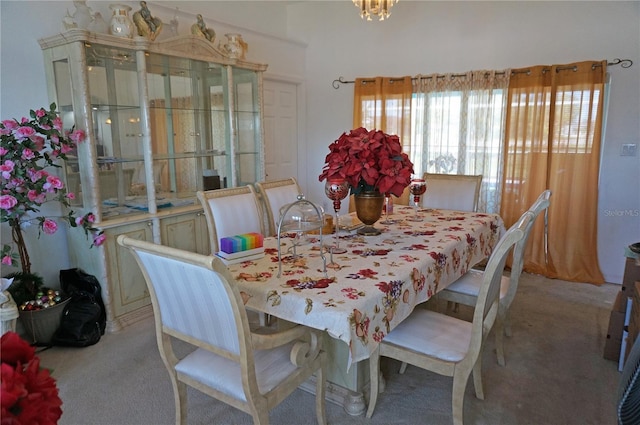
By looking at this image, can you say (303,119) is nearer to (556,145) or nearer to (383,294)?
(556,145)

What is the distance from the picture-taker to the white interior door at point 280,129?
185 inches

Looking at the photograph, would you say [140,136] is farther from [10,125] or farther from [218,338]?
[218,338]

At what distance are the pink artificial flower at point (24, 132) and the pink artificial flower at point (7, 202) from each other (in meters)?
0.36

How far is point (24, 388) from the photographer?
586 millimetres

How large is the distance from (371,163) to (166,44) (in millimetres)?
1997

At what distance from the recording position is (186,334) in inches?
62.5

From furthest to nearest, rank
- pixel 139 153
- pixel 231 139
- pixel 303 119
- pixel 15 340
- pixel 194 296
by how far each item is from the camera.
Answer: pixel 303 119, pixel 231 139, pixel 139 153, pixel 194 296, pixel 15 340

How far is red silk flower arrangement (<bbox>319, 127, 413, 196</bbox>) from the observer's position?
7.00ft

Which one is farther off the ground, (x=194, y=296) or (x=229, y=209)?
(x=229, y=209)

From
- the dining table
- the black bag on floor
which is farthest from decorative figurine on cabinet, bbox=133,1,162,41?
the dining table

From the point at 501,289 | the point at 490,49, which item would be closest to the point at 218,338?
the point at 501,289

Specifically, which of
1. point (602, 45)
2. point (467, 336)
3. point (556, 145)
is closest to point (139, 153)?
point (467, 336)

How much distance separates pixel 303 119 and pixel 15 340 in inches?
184

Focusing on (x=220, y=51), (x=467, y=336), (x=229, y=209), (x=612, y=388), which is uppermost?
(x=220, y=51)
